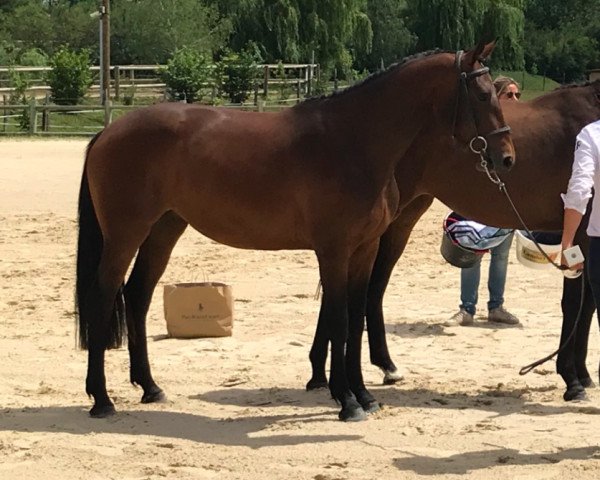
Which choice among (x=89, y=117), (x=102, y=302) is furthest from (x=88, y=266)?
(x=89, y=117)

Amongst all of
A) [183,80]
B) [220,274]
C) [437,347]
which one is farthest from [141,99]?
[437,347]

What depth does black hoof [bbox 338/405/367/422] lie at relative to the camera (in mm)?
6156

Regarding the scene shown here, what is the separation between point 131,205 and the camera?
633cm

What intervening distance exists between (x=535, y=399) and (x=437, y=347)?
148cm

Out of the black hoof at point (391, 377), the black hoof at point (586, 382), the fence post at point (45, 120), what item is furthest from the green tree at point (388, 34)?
the black hoof at point (586, 382)

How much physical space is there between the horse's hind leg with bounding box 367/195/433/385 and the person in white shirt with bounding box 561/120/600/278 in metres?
2.28

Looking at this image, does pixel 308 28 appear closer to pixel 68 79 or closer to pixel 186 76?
pixel 186 76

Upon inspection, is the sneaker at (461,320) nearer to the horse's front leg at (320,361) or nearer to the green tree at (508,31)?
the horse's front leg at (320,361)

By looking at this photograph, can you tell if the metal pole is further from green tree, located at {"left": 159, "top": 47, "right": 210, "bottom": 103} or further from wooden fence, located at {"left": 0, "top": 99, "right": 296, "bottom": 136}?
green tree, located at {"left": 159, "top": 47, "right": 210, "bottom": 103}

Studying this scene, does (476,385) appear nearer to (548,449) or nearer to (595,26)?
(548,449)

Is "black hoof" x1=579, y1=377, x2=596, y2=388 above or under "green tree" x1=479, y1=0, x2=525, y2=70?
under

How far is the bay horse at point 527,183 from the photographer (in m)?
6.93

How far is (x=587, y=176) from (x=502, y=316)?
389 cm

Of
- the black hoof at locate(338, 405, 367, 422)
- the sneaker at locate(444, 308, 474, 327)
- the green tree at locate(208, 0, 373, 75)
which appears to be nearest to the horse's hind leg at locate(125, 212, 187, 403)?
the black hoof at locate(338, 405, 367, 422)
